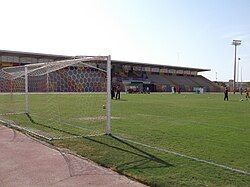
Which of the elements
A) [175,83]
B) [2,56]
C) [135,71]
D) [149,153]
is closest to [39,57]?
[2,56]

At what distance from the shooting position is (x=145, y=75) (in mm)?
92875

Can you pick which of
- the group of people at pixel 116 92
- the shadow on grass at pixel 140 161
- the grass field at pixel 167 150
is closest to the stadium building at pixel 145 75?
the group of people at pixel 116 92

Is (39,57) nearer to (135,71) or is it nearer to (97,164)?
(135,71)

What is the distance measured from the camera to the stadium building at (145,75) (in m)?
67.7

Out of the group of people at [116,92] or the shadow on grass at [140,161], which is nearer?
the shadow on grass at [140,161]

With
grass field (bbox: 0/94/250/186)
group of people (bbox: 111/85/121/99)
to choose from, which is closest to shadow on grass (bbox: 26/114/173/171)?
grass field (bbox: 0/94/250/186)

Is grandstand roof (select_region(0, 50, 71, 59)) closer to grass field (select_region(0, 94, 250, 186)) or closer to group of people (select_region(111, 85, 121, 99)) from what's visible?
group of people (select_region(111, 85, 121, 99))

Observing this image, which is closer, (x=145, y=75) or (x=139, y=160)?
(x=139, y=160)

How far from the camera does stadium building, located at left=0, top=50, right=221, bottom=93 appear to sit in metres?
67.7

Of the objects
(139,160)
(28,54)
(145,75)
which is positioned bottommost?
(139,160)

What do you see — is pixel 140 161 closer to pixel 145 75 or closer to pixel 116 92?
pixel 116 92

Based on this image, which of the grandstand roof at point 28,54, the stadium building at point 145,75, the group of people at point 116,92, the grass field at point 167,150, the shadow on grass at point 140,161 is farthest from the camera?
the stadium building at point 145,75

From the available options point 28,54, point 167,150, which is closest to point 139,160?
point 167,150

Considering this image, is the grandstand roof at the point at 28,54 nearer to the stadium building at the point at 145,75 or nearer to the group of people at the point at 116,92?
the stadium building at the point at 145,75
